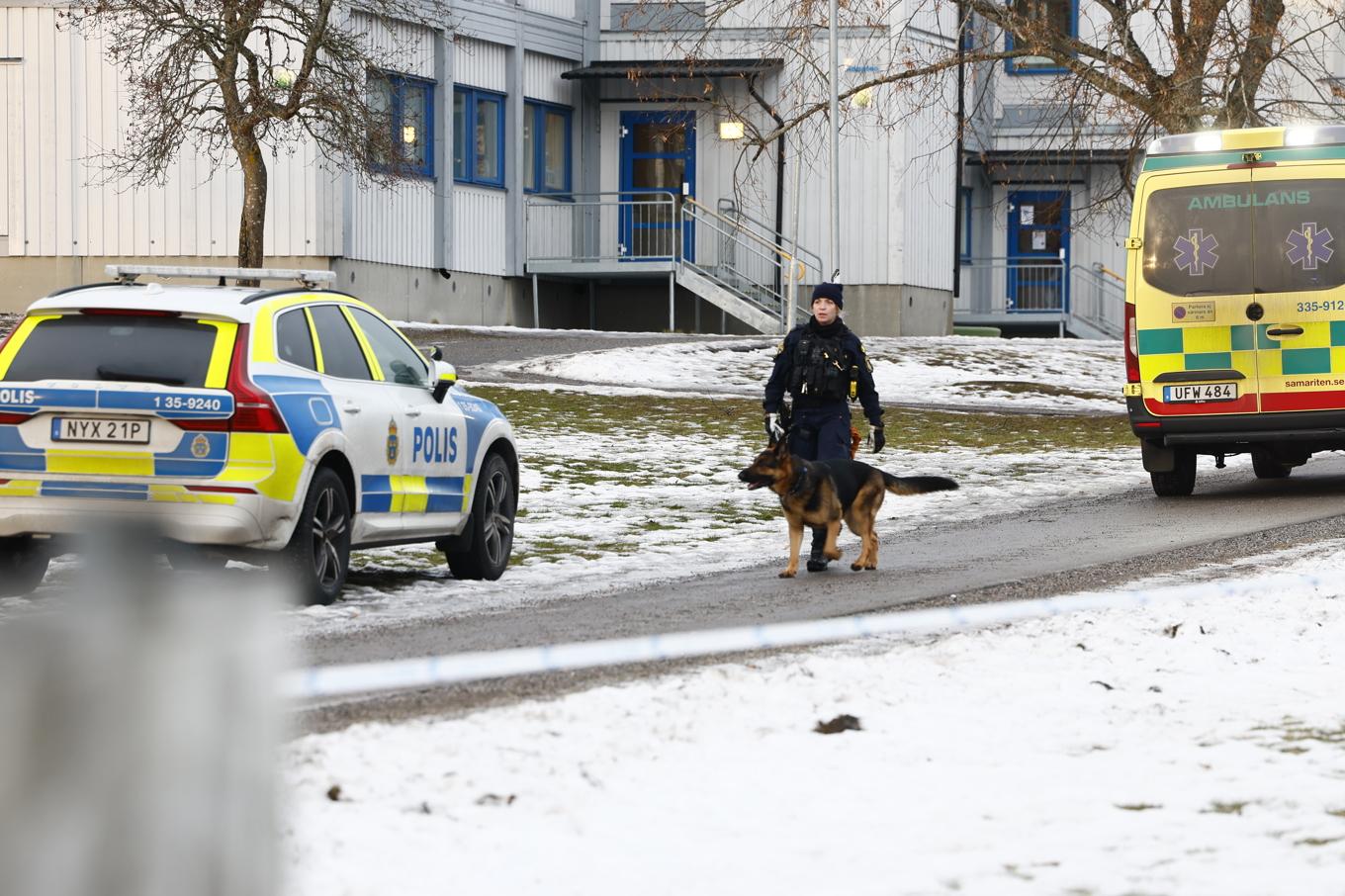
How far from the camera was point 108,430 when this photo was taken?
9281 millimetres

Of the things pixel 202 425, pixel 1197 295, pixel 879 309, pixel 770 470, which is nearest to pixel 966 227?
pixel 879 309

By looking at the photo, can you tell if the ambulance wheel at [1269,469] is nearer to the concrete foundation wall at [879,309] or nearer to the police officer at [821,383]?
the police officer at [821,383]

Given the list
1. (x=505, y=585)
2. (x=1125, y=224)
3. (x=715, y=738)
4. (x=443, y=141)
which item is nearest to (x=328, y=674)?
(x=715, y=738)

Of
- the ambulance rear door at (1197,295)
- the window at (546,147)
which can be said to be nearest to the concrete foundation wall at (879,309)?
the window at (546,147)

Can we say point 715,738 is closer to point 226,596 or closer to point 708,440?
point 226,596

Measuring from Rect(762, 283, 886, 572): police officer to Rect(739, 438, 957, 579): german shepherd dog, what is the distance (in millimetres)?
668

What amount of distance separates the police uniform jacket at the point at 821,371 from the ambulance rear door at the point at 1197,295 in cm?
399

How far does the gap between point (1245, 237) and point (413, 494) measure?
300 inches

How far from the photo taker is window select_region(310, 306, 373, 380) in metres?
10.4

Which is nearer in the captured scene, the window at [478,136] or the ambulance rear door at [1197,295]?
the ambulance rear door at [1197,295]

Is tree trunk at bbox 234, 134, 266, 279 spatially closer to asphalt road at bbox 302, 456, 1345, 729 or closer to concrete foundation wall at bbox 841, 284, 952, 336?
concrete foundation wall at bbox 841, 284, 952, 336

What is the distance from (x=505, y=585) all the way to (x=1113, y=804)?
20.4ft

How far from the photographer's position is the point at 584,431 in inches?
836

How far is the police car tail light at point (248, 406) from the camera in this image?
9.35 m
